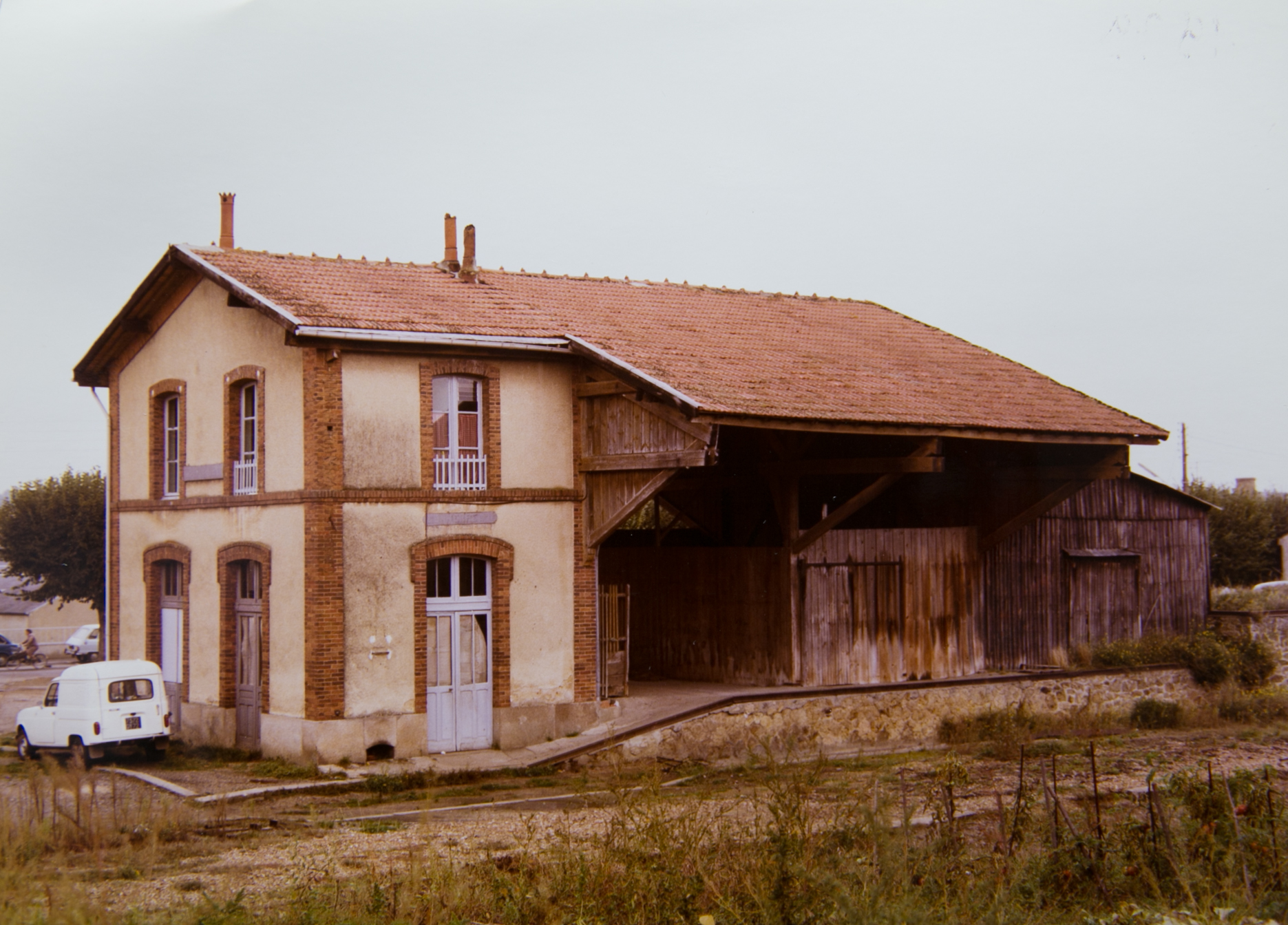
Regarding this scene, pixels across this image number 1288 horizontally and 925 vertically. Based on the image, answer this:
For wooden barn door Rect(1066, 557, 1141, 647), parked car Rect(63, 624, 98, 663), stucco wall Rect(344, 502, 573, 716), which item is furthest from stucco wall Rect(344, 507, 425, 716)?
parked car Rect(63, 624, 98, 663)

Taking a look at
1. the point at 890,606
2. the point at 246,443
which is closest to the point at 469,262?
the point at 246,443

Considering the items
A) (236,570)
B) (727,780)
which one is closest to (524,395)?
(236,570)

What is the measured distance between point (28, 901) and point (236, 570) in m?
11.2

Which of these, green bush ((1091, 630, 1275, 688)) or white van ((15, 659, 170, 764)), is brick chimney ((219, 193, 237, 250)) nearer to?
white van ((15, 659, 170, 764))

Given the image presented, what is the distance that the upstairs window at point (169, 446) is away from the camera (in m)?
19.3

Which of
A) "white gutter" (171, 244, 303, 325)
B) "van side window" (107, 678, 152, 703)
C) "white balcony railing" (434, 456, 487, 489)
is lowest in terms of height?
"van side window" (107, 678, 152, 703)

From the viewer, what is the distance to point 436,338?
1605 centimetres

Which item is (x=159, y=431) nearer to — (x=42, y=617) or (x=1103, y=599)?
(x=1103, y=599)

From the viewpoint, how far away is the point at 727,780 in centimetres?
1405

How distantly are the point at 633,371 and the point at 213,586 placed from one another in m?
7.13

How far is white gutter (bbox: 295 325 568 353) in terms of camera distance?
15.3 metres

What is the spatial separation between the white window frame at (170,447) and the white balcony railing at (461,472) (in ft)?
16.7

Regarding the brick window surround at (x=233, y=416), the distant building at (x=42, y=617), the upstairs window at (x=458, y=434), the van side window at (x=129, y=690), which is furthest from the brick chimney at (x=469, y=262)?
the distant building at (x=42, y=617)

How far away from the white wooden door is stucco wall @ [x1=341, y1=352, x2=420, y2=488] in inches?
194
